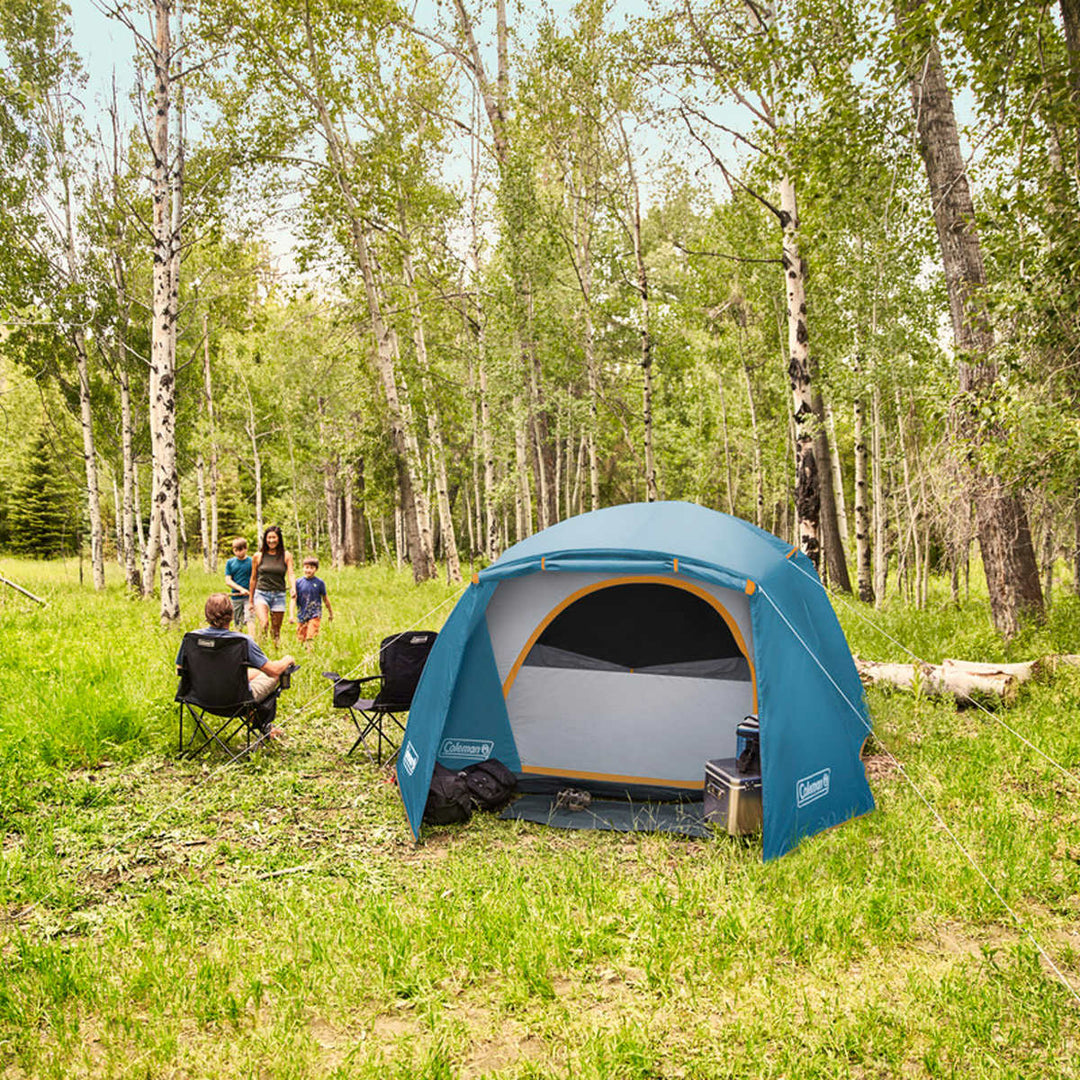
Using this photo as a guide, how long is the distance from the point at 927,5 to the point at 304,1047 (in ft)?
22.1

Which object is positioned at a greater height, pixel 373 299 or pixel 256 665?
pixel 373 299

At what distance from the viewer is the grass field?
282 centimetres

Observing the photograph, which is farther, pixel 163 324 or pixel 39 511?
pixel 39 511

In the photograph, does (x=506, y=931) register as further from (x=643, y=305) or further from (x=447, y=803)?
(x=643, y=305)

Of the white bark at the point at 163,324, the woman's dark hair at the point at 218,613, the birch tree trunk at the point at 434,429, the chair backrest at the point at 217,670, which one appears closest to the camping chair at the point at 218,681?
the chair backrest at the point at 217,670

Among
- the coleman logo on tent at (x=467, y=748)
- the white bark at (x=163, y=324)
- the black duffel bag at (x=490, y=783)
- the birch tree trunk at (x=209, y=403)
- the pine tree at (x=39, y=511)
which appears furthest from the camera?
the pine tree at (x=39, y=511)

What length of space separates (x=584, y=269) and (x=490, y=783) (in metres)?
17.7

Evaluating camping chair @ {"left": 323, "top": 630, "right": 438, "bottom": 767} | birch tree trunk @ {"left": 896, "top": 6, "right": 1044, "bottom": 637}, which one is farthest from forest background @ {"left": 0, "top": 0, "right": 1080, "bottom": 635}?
camping chair @ {"left": 323, "top": 630, "right": 438, "bottom": 767}

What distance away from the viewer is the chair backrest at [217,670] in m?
5.86

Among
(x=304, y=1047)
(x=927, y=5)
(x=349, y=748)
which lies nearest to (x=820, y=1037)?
(x=304, y=1047)

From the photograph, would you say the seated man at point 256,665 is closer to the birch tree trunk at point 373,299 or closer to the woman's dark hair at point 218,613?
the woman's dark hair at point 218,613

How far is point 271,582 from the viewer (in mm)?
9570

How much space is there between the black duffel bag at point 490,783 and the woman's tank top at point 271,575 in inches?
185

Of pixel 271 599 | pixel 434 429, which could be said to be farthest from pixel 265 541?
pixel 434 429
